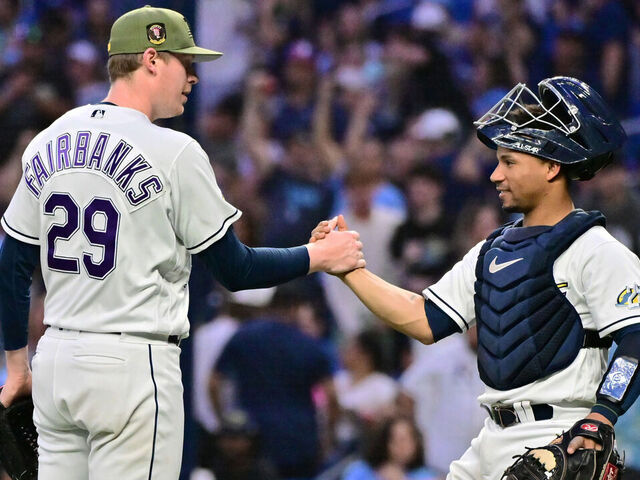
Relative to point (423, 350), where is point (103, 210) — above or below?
above

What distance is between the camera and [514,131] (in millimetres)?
3016

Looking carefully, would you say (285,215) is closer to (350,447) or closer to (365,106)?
(365,106)

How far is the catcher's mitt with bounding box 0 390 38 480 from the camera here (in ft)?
10.2

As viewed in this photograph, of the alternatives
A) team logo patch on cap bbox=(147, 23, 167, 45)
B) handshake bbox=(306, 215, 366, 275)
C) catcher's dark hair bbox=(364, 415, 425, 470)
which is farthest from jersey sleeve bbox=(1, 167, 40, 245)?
catcher's dark hair bbox=(364, 415, 425, 470)

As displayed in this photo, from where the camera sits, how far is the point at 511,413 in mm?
2889

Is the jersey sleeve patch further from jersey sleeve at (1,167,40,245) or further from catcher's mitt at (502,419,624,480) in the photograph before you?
jersey sleeve at (1,167,40,245)

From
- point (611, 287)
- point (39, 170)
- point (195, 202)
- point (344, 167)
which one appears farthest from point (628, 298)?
point (344, 167)

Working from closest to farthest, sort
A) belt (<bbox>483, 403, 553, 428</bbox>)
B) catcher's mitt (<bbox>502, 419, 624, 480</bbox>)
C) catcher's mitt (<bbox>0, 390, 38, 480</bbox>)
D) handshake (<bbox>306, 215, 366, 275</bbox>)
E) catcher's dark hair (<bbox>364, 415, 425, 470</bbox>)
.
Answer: catcher's mitt (<bbox>502, 419, 624, 480</bbox>) → belt (<bbox>483, 403, 553, 428</bbox>) → catcher's mitt (<bbox>0, 390, 38, 480</bbox>) → handshake (<bbox>306, 215, 366, 275</bbox>) → catcher's dark hair (<bbox>364, 415, 425, 470</bbox>)

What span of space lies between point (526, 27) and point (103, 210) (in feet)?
13.1

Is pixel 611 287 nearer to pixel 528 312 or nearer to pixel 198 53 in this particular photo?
pixel 528 312

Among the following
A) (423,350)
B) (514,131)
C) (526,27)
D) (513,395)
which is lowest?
(423,350)

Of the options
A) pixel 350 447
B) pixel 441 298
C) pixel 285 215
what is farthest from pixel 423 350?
pixel 441 298

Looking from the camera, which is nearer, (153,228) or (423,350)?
(153,228)

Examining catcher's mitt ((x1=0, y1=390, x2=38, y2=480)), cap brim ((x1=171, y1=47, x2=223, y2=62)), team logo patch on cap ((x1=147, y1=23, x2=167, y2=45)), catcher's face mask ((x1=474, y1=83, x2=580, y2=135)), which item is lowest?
catcher's mitt ((x1=0, y1=390, x2=38, y2=480))
